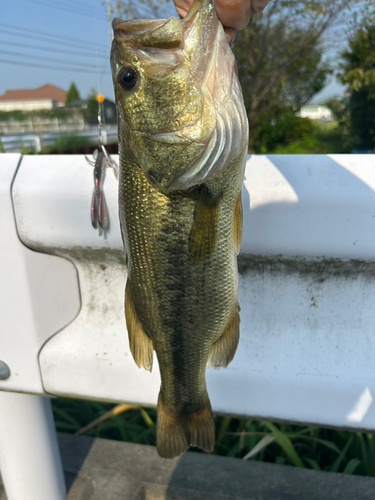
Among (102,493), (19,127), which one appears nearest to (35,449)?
(102,493)

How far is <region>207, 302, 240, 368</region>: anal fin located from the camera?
1273mm

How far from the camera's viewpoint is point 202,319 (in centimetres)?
121

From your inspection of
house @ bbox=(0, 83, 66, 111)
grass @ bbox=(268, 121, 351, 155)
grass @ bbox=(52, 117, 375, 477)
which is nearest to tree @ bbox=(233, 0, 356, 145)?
grass @ bbox=(268, 121, 351, 155)

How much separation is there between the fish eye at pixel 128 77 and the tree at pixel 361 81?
11.6m

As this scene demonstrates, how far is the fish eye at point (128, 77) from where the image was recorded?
1035 millimetres

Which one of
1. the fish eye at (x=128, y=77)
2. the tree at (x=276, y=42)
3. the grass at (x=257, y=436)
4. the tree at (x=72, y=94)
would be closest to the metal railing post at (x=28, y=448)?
the grass at (x=257, y=436)

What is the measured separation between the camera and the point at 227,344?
1.29 m

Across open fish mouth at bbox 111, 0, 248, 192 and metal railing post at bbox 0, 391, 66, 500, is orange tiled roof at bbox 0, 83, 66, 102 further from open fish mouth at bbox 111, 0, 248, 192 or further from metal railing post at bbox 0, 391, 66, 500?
open fish mouth at bbox 111, 0, 248, 192

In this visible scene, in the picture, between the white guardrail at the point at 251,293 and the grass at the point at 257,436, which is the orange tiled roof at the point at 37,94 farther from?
the white guardrail at the point at 251,293

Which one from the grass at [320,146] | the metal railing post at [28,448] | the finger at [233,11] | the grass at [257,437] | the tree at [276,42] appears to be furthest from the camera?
the grass at [320,146]

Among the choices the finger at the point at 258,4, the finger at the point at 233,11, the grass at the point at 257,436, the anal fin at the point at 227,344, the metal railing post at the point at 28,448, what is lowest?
the grass at the point at 257,436

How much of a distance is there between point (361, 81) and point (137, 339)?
13252 millimetres

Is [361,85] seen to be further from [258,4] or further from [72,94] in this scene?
[72,94]

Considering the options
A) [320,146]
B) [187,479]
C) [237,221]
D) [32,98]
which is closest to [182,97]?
[237,221]
